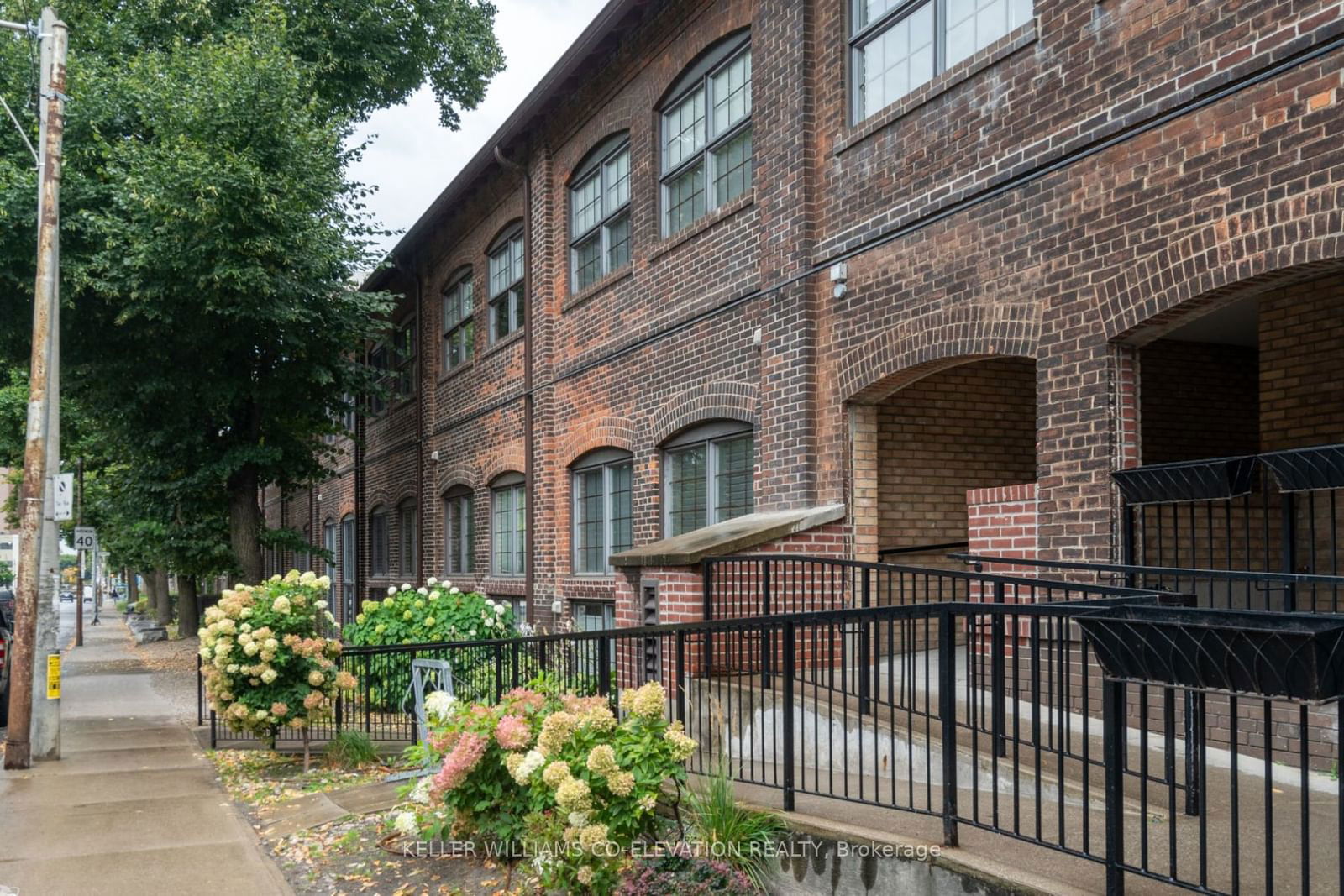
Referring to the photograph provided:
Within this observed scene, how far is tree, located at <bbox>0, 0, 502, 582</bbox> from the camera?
1588 centimetres

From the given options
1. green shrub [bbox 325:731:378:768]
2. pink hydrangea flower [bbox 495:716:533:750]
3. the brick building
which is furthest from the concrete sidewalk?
the brick building

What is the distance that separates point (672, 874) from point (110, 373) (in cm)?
1560

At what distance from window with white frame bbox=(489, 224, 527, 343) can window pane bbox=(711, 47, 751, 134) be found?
5.24m

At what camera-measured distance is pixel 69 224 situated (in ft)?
54.6

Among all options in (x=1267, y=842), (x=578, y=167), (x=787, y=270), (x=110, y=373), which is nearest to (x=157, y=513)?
(x=110, y=373)

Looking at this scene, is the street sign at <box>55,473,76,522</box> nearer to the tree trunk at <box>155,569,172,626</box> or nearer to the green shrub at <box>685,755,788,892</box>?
the green shrub at <box>685,755,788,892</box>

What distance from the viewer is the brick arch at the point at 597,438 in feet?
44.1

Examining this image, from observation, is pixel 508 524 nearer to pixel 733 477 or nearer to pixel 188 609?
pixel 733 477

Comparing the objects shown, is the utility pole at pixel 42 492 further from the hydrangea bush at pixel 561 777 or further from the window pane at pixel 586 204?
the hydrangea bush at pixel 561 777

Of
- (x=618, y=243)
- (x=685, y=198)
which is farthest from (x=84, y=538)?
(x=685, y=198)

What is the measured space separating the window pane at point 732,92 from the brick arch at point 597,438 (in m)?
3.44

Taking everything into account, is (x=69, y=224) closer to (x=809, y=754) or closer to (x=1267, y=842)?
(x=809, y=754)

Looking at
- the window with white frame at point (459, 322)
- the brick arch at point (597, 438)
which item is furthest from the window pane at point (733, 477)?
the window with white frame at point (459, 322)

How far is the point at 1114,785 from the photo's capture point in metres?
4.15
